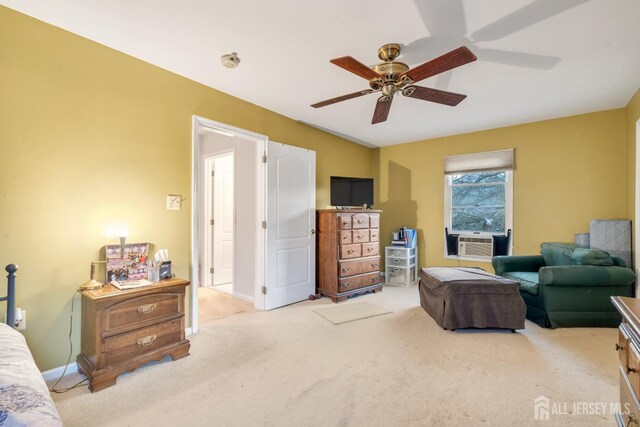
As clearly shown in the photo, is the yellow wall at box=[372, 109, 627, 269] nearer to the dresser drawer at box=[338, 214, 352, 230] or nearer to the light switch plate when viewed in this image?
the dresser drawer at box=[338, 214, 352, 230]

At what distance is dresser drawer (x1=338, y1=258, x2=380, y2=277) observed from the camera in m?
4.03

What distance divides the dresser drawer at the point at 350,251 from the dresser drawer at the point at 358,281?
291mm

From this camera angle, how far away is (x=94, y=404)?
1843 mm

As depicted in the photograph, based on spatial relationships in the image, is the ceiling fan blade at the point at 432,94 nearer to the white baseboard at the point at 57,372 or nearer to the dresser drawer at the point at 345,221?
the dresser drawer at the point at 345,221

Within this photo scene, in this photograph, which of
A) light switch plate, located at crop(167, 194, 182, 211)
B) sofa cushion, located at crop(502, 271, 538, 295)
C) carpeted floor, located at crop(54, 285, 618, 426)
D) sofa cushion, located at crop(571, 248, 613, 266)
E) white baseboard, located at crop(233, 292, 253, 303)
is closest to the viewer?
carpeted floor, located at crop(54, 285, 618, 426)

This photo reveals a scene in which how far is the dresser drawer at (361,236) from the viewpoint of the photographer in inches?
165

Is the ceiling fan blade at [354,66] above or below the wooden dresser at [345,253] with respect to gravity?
above

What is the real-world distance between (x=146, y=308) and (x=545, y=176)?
4837 mm

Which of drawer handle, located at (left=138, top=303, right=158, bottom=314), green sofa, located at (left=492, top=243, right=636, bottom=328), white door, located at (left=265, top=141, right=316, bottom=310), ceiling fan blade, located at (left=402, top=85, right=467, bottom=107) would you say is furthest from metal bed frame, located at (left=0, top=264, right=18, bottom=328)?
green sofa, located at (left=492, top=243, right=636, bottom=328)

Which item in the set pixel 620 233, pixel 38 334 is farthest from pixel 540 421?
pixel 38 334

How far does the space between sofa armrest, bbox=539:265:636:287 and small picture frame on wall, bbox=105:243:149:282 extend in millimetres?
3702

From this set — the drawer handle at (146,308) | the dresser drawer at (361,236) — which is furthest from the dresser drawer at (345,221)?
the drawer handle at (146,308)

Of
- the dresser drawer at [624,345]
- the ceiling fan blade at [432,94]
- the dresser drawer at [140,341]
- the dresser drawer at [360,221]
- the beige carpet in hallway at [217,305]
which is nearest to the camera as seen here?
the dresser drawer at [624,345]

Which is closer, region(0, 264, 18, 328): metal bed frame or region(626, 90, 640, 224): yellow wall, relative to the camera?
region(0, 264, 18, 328): metal bed frame
